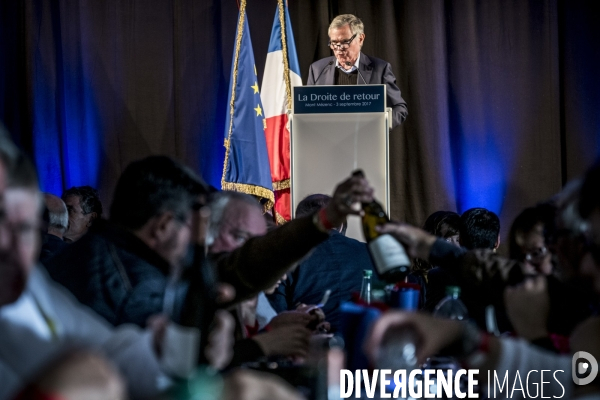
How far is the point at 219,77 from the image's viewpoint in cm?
652

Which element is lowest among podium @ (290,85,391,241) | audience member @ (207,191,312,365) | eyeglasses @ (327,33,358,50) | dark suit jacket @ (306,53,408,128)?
audience member @ (207,191,312,365)

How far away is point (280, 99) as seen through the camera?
18.6ft

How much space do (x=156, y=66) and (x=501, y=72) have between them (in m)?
3.12

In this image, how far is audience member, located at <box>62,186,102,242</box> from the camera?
5.11 metres

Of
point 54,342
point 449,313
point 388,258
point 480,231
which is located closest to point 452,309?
point 449,313

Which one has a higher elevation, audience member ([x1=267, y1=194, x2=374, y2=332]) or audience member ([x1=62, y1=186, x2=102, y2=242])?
audience member ([x1=62, y1=186, x2=102, y2=242])

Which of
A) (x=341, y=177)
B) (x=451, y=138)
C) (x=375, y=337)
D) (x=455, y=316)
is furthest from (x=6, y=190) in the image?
(x=451, y=138)

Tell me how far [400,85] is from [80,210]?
10.1ft

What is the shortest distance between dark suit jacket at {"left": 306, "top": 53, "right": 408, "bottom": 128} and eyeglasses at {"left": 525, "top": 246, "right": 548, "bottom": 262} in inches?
139

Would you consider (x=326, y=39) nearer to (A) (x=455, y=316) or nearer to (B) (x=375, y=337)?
(A) (x=455, y=316)

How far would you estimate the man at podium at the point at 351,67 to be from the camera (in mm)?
5480

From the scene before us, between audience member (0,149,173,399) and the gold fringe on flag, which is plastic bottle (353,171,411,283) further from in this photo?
the gold fringe on flag

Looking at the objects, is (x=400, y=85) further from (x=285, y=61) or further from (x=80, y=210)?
(x=80, y=210)

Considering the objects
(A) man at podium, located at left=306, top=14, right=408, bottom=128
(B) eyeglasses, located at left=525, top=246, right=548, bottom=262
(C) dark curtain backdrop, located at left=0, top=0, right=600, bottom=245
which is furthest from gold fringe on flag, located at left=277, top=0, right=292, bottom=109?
(B) eyeglasses, located at left=525, top=246, right=548, bottom=262
